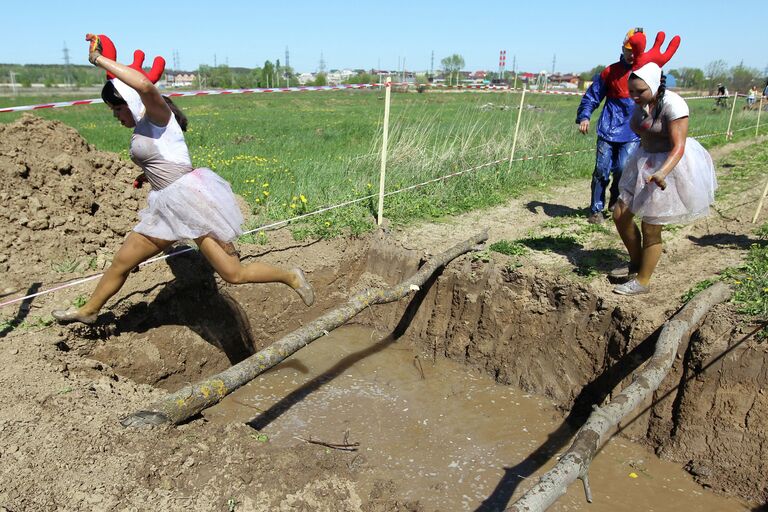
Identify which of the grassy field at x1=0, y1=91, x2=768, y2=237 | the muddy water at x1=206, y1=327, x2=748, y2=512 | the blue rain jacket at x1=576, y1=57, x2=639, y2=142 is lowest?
the muddy water at x1=206, y1=327, x2=748, y2=512

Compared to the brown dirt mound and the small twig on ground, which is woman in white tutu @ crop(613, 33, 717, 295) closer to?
the small twig on ground

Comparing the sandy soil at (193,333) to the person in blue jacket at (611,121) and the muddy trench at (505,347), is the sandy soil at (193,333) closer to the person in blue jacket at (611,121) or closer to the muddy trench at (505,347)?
the muddy trench at (505,347)

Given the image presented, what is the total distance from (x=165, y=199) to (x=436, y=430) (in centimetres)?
245

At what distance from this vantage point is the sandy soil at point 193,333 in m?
2.59

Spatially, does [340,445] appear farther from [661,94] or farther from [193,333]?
[661,94]

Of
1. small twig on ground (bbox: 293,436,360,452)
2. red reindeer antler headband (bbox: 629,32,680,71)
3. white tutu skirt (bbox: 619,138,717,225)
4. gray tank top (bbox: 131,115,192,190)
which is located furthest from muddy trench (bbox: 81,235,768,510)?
red reindeer antler headband (bbox: 629,32,680,71)

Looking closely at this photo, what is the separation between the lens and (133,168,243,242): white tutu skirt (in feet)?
10.9

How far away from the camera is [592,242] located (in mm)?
5465

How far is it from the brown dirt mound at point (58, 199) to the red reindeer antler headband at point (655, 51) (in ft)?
14.5

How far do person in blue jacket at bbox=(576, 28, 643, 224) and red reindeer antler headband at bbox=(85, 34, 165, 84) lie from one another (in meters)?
4.04

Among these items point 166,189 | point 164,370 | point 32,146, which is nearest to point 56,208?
point 32,146

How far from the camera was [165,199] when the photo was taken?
131 inches

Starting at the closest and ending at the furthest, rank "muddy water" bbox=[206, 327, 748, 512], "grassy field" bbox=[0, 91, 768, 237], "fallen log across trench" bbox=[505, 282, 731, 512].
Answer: "fallen log across trench" bbox=[505, 282, 731, 512] < "muddy water" bbox=[206, 327, 748, 512] < "grassy field" bbox=[0, 91, 768, 237]

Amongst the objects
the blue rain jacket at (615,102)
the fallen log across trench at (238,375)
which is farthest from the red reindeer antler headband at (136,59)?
the blue rain jacket at (615,102)
